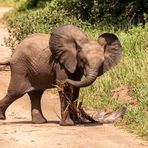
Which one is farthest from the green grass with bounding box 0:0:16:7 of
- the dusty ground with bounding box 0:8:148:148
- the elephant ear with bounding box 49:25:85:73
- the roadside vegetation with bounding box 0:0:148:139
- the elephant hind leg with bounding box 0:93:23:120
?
the elephant ear with bounding box 49:25:85:73

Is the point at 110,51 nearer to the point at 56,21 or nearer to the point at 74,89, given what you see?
the point at 74,89

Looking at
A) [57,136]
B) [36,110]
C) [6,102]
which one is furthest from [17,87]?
[57,136]

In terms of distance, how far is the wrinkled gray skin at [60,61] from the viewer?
9000 millimetres

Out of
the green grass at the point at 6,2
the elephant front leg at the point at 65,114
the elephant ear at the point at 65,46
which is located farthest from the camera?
the green grass at the point at 6,2

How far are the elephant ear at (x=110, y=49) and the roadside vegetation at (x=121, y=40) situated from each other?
1.04 m

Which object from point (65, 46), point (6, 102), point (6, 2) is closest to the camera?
point (65, 46)

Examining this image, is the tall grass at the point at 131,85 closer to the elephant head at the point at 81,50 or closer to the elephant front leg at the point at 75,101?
the elephant front leg at the point at 75,101

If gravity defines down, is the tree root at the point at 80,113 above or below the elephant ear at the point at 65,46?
below

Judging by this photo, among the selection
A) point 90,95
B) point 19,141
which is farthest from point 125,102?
point 19,141

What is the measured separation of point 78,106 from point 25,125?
2.86ft

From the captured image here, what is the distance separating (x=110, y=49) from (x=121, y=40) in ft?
16.9

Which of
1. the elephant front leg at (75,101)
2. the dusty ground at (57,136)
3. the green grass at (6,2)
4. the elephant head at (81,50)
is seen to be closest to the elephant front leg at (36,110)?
the dusty ground at (57,136)

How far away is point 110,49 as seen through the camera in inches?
372

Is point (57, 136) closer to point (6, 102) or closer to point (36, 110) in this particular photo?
point (36, 110)
